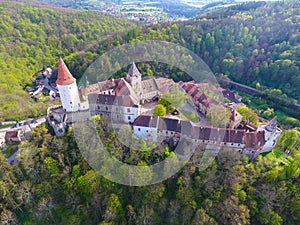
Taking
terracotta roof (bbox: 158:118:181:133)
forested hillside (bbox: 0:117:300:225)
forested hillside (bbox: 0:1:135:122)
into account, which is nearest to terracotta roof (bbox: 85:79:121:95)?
forested hillside (bbox: 0:117:300:225)

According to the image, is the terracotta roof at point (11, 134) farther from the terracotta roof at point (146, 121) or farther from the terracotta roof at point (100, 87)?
the terracotta roof at point (146, 121)

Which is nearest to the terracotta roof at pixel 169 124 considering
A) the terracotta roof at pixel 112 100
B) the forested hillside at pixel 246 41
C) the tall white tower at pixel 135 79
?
the terracotta roof at pixel 112 100

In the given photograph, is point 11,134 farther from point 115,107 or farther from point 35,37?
point 35,37

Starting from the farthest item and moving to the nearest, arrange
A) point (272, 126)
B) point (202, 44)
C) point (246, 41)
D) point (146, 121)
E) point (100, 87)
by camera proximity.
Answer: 1. point (202, 44)
2. point (246, 41)
3. point (100, 87)
4. point (146, 121)
5. point (272, 126)

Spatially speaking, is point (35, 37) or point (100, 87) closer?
point (100, 87)

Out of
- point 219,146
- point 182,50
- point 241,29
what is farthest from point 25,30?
point 219,146

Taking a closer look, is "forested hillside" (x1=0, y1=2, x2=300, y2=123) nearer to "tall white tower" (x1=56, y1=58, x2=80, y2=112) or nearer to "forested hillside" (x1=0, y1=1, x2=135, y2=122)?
"forested hillside" (x1=0, y1=1, x2=135, y2=122)

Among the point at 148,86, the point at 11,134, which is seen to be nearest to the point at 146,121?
the point at 148,86
